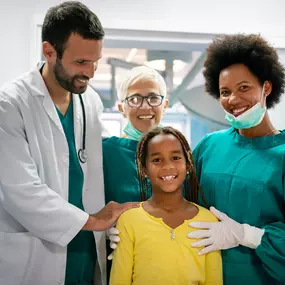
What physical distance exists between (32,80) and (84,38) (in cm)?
27

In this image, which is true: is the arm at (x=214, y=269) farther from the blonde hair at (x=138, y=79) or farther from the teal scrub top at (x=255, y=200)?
Result: the blonde hair at (x=138, y=79)

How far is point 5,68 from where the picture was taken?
2326 millimetres

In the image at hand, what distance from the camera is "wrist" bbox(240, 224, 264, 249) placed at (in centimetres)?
139

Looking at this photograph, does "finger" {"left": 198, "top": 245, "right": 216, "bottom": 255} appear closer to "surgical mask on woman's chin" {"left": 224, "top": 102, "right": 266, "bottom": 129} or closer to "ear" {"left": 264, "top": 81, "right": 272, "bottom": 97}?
"surgical mask on woman's chin" {"left": 224, "top": 102, "right": 266, "bottom": 129}

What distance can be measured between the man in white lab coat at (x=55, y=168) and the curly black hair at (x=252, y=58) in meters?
0.50

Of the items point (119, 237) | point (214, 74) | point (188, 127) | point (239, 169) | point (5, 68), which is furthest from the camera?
point (188, 127)

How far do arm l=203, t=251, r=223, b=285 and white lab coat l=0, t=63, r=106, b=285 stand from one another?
446 mm

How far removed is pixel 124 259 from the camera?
1366 mm

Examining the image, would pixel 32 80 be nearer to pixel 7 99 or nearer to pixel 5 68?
pixel 7 99

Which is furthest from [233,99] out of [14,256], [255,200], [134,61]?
[134,61]

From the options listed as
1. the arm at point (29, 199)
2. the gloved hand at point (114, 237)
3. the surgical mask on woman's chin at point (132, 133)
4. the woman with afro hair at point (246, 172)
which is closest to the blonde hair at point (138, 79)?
the surgical mask on woman's chin at point (132, 133)

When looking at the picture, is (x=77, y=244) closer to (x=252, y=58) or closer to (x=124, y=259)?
(x=124, y=259)

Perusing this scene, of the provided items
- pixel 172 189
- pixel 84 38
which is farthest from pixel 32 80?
pixel 172 189

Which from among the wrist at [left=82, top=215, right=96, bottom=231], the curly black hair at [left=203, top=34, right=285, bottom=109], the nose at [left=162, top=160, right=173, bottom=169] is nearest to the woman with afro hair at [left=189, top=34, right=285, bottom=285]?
the curly black hair at [left=203, top=34, right=285, bottom=109]
